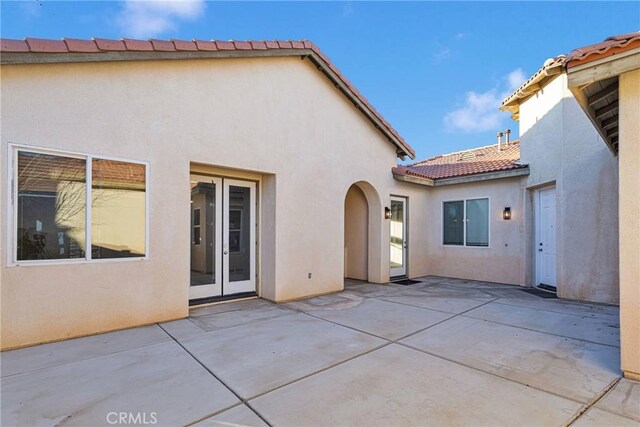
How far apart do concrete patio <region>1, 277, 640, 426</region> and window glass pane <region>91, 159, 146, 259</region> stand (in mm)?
1466

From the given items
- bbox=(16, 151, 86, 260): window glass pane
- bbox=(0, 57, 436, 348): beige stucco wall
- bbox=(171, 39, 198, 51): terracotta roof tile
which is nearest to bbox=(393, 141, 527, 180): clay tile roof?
bbox=(0, 57, 436, 348): beige stucco wall

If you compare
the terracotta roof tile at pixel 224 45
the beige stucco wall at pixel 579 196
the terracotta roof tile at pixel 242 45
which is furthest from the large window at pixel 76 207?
the beige stucco wall at pixel 579 196

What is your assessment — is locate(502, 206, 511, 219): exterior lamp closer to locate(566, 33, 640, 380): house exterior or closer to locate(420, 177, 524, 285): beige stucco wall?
locate(420, 177, 524, 285): beige stucco wall

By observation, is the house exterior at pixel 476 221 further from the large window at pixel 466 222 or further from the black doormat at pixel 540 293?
the black doormat at pixel 540 293

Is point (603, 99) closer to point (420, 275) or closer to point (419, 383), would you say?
point (419, 383)

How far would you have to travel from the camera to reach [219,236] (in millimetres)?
7277

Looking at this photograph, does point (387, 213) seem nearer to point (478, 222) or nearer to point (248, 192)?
point (478, 222)

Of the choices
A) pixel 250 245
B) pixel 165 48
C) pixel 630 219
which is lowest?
pixel 250 245

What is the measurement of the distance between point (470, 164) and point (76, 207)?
13.2 meters

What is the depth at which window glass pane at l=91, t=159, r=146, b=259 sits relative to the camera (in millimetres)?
5125

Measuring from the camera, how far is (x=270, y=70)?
24.2 feet

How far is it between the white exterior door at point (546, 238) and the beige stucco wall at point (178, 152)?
16.9 ft

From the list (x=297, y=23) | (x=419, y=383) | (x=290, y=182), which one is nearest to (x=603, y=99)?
(x=419, y=383)

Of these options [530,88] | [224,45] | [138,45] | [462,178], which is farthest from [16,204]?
[530,88]
